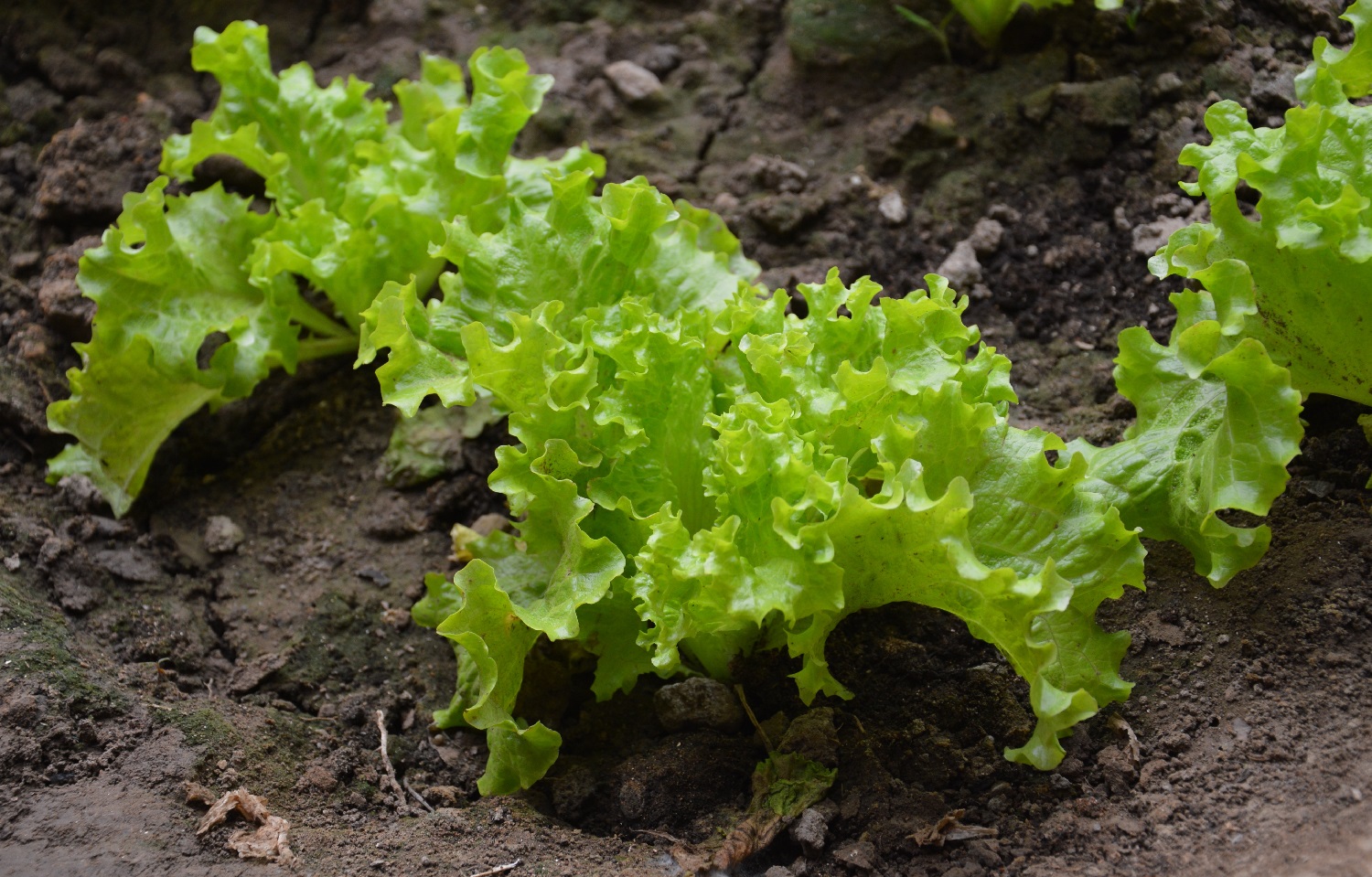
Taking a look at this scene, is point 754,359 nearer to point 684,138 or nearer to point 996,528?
point 996,528

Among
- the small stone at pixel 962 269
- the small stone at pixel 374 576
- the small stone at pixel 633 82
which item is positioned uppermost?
the small stone at pixel 633 82

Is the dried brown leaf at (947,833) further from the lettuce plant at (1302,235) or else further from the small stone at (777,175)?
the small stone at (777,175)

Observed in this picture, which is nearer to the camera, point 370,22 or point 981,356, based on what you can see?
point 981,356

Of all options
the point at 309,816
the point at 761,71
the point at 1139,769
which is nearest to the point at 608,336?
the point at 309,816

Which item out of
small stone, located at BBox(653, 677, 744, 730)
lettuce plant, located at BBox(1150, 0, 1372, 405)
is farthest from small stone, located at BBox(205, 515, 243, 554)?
lettuce plant, located at BBox(1150, 0, 1372, 405)

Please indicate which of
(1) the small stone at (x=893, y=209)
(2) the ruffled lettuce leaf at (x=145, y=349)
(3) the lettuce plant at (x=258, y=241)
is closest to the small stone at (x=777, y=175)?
(1) the small stone at (x=893, y=209)

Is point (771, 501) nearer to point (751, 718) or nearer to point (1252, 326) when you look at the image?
point (751, 718)
